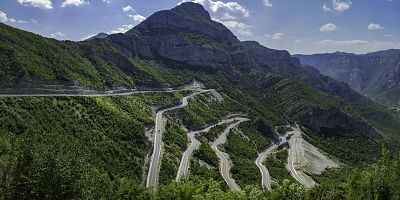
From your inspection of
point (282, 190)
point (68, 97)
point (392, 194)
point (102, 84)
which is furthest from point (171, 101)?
point (392, 194)

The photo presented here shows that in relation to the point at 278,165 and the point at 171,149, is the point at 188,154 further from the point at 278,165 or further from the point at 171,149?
the point at 278,165

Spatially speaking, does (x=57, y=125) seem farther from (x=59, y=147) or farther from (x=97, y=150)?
(x=59, y=147)

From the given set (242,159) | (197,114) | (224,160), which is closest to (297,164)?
(242,159)

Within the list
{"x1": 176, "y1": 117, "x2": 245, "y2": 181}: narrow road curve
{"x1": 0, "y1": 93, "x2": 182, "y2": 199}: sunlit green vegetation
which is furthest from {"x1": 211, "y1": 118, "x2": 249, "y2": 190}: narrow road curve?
{"x1": 0, "y1": 93, "x2": 182, "y2": 199}: sunlit green vegetation

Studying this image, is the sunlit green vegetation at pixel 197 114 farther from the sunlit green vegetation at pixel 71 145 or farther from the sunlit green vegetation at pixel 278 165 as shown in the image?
the sunlit green vegetation at pixel 278 165

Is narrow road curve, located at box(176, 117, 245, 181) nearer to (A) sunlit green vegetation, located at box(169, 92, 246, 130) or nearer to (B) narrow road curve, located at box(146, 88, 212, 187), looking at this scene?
(A) sunlit green vegetation, located at box(169, 92, 246, 130)

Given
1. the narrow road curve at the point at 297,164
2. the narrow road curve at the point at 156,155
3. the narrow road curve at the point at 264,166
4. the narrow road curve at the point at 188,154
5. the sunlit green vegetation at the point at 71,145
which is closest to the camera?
the sunlit green vegetation at the point at 71,145

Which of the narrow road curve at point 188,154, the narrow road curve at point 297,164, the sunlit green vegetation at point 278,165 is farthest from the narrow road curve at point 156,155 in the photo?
the narrow road curve at point 297,164

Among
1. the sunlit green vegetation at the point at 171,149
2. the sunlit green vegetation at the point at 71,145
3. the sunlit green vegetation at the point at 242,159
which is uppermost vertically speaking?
the sunlit green vegetation at the point at 71,145

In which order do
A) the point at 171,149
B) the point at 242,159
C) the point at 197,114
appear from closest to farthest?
the point at 171,149, the point at 242,159, the point at 197,114

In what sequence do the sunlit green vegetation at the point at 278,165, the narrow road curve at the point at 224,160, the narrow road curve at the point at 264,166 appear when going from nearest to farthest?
the narrow road curve at the point at 224,160, the narrow road curve at the point at 264,166, the sunlit green vegetation at the point at 278,165

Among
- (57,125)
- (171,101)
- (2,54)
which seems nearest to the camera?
(57,125)
